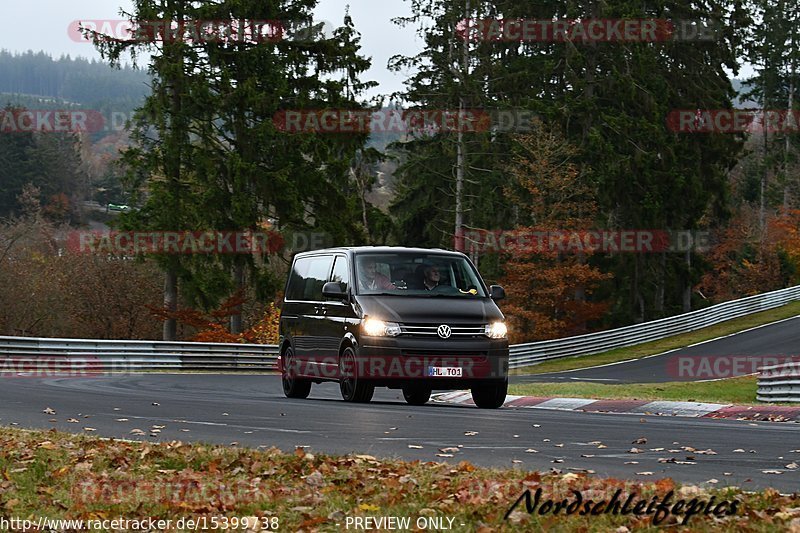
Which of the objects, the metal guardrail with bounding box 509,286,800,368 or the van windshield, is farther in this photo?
the metal guardrail with bounding box 509,286,800,368

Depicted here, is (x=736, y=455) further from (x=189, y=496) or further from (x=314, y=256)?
(x=314, y=256)

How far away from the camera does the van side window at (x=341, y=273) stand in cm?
1850

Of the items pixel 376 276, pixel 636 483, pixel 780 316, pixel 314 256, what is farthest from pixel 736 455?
pixel 780 316

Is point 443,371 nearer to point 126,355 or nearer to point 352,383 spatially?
point 352,383

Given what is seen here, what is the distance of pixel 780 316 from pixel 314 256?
1707 inches

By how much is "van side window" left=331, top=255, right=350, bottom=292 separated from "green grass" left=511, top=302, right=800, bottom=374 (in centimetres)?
2752

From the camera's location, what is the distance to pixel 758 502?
7.35 metres
